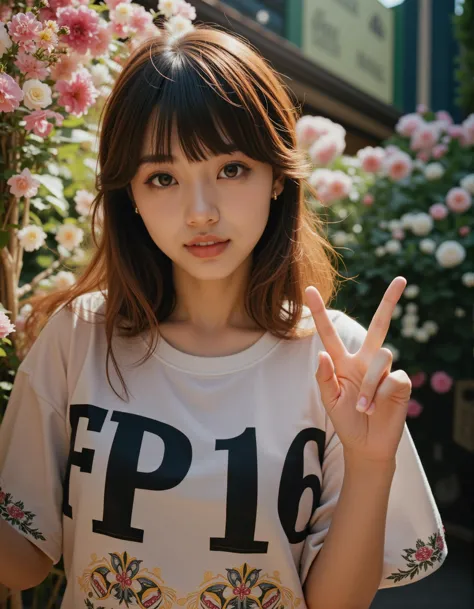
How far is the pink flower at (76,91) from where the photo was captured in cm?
150

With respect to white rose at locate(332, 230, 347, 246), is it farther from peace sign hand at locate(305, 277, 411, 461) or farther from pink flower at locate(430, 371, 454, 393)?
peace sign hand at locate(305, 277, 411, 461)

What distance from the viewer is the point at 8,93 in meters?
1.26

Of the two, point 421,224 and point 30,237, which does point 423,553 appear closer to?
point 30,237

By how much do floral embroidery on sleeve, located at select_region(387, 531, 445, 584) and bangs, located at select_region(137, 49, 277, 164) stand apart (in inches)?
32.8

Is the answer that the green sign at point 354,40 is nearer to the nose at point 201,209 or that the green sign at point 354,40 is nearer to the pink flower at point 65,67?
the pink flower at point 65,67

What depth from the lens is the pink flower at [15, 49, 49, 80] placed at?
1359 millimetres

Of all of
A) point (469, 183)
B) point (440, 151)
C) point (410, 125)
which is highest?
point (410, 125)

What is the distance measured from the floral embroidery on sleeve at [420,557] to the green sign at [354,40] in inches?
166

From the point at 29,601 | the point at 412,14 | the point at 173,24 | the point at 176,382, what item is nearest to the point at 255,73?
the point at 173,24

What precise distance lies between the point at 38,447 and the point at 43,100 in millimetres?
709

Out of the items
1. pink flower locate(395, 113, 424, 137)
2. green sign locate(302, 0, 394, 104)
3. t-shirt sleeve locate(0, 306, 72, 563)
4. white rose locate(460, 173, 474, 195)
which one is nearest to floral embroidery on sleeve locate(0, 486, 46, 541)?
t-shirt sleeve locate(0, 306, 72, 563)

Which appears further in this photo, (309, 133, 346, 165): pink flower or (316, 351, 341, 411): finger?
(309, 133, 346, 165): pink flower

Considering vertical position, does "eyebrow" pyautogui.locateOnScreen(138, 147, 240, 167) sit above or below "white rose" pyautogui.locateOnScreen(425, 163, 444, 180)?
below

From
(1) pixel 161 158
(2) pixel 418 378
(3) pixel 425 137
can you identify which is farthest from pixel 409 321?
(1) pixel 161 158
